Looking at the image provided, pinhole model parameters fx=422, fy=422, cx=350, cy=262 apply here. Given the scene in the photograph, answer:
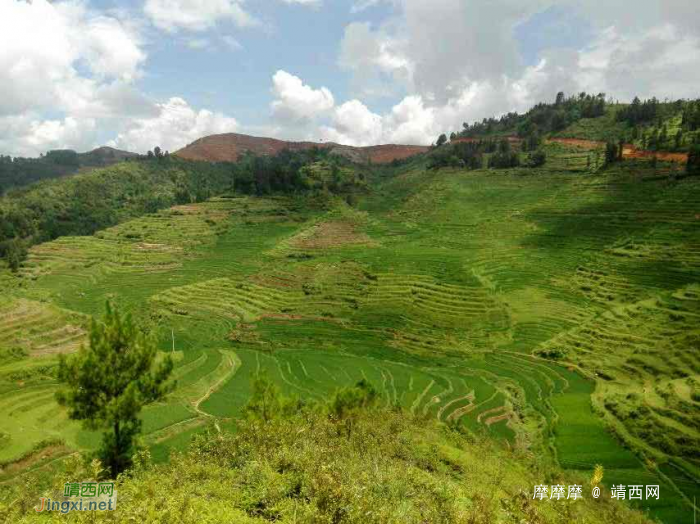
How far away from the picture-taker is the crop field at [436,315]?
28.7m

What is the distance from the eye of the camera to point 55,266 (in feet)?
259

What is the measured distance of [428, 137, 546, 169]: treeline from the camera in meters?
124

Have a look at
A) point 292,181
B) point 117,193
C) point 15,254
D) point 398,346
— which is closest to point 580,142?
point 292,181

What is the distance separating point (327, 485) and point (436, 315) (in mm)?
48444

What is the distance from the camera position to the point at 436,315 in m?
54.6

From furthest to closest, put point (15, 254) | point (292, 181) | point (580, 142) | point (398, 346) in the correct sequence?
point (292, 181) → point (580, 142) → point (15, 254) → point (398, 346)

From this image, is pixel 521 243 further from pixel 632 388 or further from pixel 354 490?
pixel 354 490

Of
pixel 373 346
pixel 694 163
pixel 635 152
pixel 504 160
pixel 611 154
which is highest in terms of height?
pixel 504 160

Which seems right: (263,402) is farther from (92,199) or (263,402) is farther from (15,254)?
(92,199)

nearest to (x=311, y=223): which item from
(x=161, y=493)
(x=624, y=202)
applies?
(x=624, y=202)

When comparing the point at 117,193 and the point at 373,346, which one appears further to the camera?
the point at 117,193

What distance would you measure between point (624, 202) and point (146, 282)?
8910cm

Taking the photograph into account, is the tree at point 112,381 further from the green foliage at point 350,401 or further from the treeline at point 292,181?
the treeline at point 292,181

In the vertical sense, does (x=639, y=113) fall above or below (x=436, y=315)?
above
